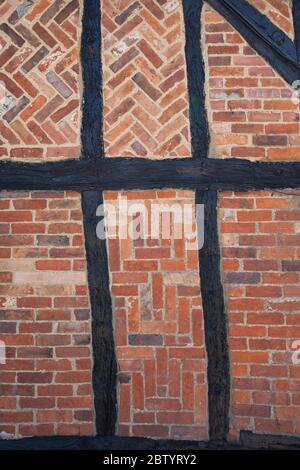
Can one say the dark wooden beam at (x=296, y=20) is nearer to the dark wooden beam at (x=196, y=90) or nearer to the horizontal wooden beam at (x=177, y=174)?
the dark wooden beam at (x=196, y=90)

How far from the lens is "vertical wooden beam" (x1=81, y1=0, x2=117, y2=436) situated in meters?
2.19

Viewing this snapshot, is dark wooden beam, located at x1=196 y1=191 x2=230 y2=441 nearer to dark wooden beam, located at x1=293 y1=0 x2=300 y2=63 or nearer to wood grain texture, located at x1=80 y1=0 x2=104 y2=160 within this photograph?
wood grain texture, located at x1=80 y1=0 x2=104 y2=160

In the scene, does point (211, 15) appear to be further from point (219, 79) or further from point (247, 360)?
point (247, 360)

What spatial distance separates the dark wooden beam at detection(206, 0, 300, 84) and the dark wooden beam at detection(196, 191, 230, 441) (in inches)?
32.5

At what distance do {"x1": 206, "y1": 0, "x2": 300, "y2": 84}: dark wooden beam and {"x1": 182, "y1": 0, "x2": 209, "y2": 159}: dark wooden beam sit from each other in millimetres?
207

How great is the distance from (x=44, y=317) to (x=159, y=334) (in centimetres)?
67

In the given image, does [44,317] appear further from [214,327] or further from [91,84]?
[91,84]

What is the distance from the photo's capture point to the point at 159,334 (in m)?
2.20

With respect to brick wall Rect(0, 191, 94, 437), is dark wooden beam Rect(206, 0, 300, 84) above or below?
above

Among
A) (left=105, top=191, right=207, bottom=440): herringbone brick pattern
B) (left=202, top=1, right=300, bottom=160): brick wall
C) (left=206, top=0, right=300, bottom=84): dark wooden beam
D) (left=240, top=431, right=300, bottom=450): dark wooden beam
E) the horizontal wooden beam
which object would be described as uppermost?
(left=206, top=0, right=300, bottom=84): dark wooden beam

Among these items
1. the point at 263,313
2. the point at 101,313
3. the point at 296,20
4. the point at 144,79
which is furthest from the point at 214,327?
the point at 296,20

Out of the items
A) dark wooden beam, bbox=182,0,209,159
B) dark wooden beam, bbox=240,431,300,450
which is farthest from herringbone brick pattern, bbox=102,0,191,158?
dark wooden beam, bbox=240,431,300,450

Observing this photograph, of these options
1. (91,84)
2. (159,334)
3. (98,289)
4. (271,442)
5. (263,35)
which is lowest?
(271,442)

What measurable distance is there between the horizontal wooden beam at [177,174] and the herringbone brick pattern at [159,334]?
0.07m
